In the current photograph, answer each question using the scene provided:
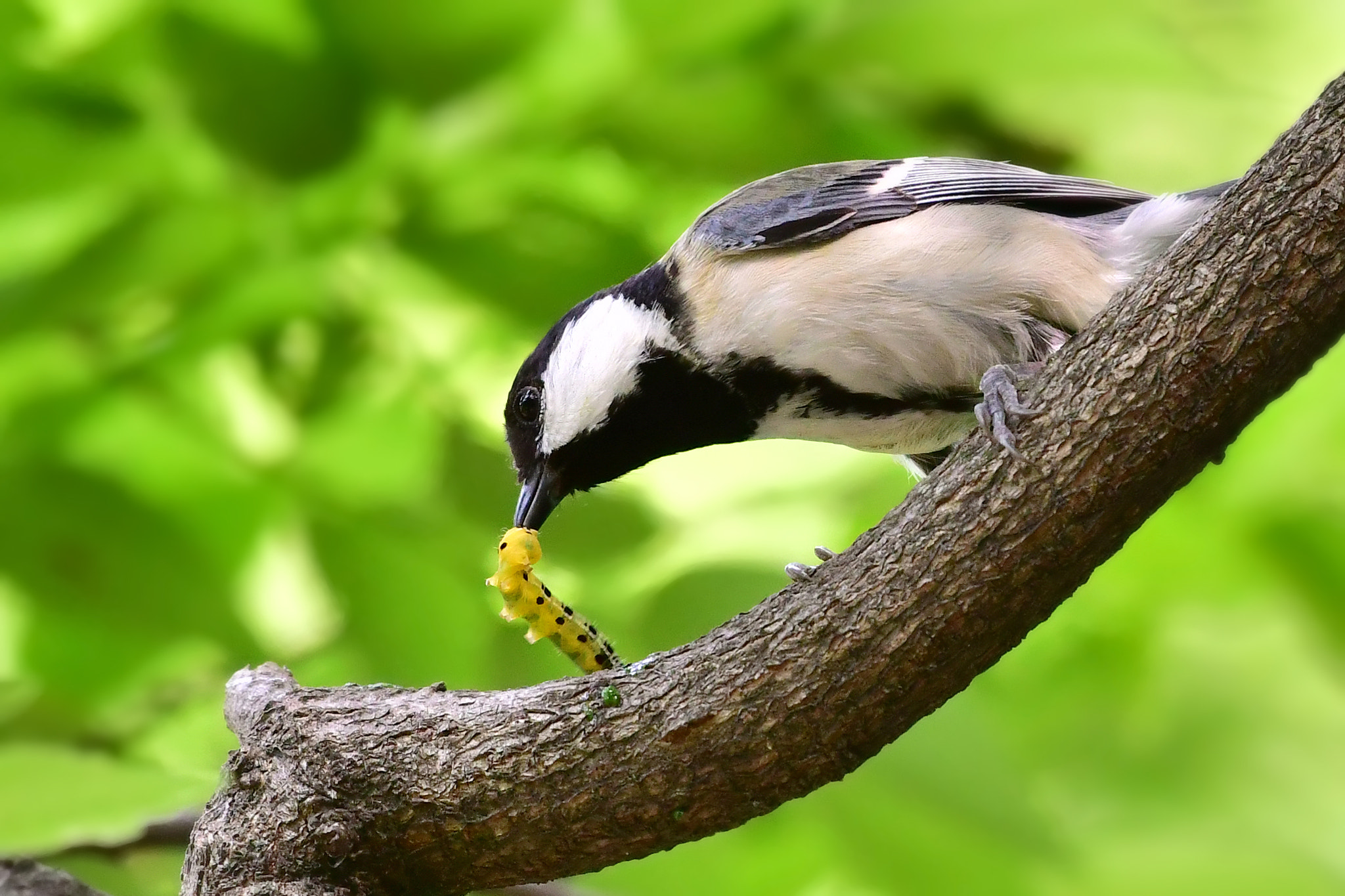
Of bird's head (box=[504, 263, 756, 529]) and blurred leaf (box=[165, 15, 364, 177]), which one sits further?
blurred leaf (box=[165, 15, 364, 177])

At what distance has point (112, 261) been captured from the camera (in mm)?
1752

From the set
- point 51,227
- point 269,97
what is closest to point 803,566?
point 269,97

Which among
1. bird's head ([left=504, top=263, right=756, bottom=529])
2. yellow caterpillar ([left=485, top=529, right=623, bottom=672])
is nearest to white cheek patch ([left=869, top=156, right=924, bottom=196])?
bird's head ([left=504, top=263, right=756, bottom=529])

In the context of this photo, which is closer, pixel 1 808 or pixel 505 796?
pixel 505 796

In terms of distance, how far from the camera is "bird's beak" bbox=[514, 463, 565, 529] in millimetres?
1348

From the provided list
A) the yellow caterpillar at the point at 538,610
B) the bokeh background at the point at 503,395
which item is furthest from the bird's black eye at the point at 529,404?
the bokeh background at the point at 503,395

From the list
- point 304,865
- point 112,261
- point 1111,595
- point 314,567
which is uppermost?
point 112,261

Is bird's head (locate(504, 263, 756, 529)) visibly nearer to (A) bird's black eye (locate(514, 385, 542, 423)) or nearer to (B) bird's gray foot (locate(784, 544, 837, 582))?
(A) bird's black eye (locate(514, 385, 542, 423))

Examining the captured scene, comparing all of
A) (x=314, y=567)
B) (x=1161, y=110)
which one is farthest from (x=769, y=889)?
(x=1161, y=110)

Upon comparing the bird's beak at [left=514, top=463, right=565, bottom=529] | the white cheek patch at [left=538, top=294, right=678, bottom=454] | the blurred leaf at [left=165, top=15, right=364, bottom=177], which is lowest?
the bird's beak at [left=514, top=463, right=565, bottom=529]

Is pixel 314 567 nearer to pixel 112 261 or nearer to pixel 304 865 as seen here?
pixel 112 261

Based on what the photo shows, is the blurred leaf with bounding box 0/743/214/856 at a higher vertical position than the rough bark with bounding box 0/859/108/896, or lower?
higher

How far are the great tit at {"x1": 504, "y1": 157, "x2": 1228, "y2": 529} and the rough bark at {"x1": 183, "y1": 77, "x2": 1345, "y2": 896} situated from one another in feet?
0.75

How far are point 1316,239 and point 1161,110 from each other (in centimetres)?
105
